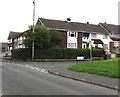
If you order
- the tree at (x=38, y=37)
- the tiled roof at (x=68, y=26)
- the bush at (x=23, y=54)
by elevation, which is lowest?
the bush at (x=23, y=54)

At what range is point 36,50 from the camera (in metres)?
32.0

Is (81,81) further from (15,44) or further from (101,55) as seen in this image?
(15,44)

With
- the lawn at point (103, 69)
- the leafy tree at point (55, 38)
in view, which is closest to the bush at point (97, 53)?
the leafy tree at point (55, 38)

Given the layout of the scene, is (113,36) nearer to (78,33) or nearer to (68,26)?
(78,33)

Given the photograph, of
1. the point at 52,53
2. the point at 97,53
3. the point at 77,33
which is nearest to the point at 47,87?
the point at 52,53

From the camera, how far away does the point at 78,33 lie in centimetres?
4453

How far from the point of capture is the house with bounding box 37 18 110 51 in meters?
42.8

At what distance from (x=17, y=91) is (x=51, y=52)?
24236 mm

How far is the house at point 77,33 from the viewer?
42794mm

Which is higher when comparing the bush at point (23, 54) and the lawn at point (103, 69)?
the bush at point (23, 54)

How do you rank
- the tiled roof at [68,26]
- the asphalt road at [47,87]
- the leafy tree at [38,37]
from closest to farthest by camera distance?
the asphalt road at [47,87]
the leafy tree at [38,37]
the tiled roof at [68,26]

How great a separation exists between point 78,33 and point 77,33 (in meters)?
0.31

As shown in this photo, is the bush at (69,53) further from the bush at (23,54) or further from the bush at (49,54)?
the bush at (23,54)

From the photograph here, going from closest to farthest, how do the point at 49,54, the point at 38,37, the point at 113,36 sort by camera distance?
the point at 38,37, the point at 49,54, the point at 113,36
